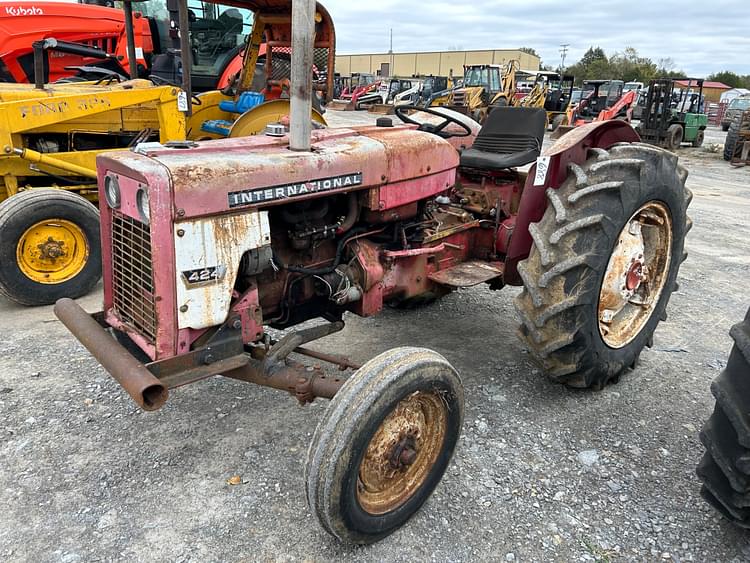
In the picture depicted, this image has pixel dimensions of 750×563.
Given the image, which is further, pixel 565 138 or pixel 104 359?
pixel 565 138

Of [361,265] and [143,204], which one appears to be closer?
[143,204]

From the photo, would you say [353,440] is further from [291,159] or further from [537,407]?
[537,407]

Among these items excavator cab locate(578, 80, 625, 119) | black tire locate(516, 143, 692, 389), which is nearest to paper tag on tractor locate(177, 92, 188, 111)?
black tire locate(516, 143, 692, 389)

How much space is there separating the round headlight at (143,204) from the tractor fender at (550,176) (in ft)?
6.26

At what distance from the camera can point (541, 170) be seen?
3.08m

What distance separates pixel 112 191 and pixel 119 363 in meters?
0.73

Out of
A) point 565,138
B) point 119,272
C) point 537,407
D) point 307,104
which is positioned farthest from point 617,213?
point 119,272

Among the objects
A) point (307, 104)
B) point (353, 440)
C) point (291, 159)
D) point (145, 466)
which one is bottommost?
point (145, 466)

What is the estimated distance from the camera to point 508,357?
12.1 feet

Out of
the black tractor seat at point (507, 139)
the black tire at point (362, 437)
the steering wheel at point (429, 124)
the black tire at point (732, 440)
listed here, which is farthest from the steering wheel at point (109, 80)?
the black tire at point (732, 440)

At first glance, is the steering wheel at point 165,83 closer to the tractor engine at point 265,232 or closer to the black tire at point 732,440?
the tractor engine at point 265,232

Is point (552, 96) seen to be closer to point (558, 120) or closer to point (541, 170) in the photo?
point (558, 120)

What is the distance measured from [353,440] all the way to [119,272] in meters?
1.29

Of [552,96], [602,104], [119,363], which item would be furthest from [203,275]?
[552,96]
